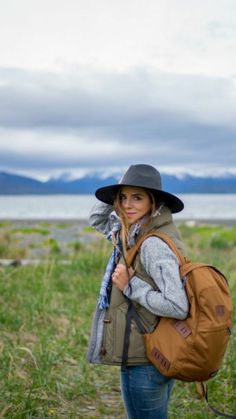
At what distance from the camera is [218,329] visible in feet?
8.54

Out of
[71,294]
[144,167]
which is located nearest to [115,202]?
[144,167]

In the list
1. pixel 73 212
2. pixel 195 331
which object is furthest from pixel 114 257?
pixel 73 212

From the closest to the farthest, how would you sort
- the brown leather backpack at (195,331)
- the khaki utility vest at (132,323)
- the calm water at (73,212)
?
the brown leather backpack at (195,331) < the khaki utility vest at (132,323) < the calm water at (73,212)

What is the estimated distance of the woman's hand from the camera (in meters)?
2.77

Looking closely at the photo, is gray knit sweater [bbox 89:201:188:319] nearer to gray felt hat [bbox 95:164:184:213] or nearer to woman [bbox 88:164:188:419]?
woman [bbox 88:164:188:419]

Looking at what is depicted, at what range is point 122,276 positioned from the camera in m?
2.79

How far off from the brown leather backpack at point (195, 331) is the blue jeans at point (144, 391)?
117 millimetres

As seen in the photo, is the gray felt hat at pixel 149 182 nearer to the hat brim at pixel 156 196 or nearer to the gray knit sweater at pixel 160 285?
the hat brim at pixel 156 196

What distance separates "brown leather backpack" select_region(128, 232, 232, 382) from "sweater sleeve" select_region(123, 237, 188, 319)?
0.12 ft

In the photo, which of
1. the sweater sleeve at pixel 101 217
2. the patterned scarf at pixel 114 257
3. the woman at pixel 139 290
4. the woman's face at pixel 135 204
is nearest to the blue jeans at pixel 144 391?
the woman at pixel 139 290

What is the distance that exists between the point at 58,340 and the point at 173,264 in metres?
3.50

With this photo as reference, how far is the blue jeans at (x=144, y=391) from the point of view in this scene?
283 cm

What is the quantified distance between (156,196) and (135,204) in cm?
12

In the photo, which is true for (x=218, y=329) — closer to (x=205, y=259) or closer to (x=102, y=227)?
(x=102, y=227)
